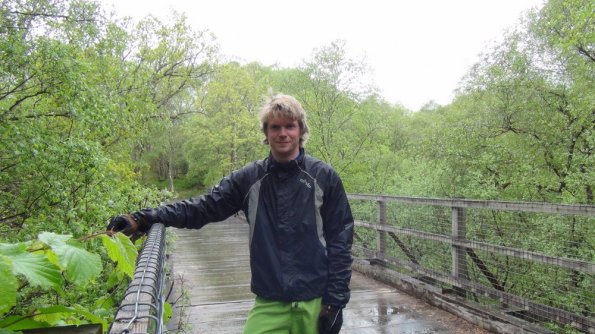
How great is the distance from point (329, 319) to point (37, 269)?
1.61 metres

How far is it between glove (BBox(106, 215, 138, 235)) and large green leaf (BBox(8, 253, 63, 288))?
1.12 metres

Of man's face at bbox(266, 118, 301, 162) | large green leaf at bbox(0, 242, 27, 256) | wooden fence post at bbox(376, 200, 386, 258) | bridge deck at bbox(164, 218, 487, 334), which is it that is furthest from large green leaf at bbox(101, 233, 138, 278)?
wooden fence post at bbox(376, 200, 386, 258)

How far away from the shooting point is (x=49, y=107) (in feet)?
19.4

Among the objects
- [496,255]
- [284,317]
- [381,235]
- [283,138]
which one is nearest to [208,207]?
[283,138]

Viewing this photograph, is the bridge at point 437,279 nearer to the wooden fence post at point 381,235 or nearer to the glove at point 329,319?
the wooden fence post at point 381,235

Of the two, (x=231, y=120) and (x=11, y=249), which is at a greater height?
(x=231, y=120)

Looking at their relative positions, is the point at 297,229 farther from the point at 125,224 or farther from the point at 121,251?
the point at 121,251

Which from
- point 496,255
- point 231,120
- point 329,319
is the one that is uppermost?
point 231,120

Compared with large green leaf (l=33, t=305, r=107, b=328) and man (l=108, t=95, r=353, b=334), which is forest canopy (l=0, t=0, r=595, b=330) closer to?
large green leaf (l=33, t=305, r=107, b=328)

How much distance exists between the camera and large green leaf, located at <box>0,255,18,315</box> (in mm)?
973

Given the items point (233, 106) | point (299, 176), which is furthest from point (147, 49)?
point (299, 176)

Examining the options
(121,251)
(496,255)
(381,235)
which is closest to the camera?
(121,251)

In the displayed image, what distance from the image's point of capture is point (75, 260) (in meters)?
1.15

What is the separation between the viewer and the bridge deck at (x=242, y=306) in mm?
4496
